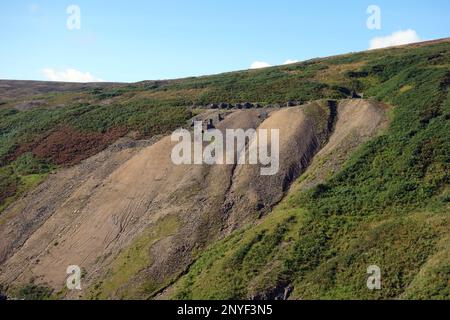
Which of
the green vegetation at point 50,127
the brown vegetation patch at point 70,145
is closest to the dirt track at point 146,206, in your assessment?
the brown vegetation patch at point 70,145

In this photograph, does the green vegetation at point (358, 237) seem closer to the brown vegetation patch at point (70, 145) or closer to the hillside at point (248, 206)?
the hillside at point (248, 206)

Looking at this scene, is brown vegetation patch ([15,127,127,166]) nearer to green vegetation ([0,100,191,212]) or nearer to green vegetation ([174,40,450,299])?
green vegetation ([0,100,191,212])

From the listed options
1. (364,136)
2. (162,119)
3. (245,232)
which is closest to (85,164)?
(162,119)

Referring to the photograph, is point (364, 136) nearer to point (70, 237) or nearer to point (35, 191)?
point (70, 237)

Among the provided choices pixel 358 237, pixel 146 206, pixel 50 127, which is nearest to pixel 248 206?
pixel 146 206

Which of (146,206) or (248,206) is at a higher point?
(248,206)

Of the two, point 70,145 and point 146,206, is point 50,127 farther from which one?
point 146,206
